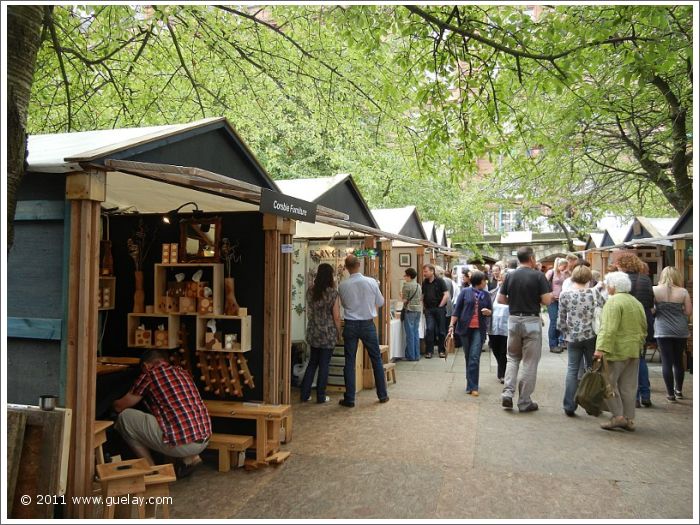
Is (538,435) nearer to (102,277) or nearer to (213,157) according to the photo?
(213,157)

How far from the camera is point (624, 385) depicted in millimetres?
5898

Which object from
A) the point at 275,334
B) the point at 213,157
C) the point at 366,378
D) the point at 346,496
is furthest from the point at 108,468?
the point at 366,378

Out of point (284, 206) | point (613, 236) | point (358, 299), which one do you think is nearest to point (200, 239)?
point (284, 206)

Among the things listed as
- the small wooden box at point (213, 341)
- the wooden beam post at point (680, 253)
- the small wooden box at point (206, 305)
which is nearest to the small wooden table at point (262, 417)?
the small wooden box at point (213, 341)

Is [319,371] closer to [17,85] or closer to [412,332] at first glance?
[412,332]

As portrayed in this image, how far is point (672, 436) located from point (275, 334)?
4209 mm

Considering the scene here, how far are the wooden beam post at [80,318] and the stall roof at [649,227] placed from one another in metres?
9.75

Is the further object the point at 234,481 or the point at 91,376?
the point at 234,481

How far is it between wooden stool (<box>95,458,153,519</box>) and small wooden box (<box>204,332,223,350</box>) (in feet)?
5.93

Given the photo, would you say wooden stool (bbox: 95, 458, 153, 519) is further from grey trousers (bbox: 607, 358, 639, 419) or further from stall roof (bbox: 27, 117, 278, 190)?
grey trousers (bbox: 607, 358, 639, 419)

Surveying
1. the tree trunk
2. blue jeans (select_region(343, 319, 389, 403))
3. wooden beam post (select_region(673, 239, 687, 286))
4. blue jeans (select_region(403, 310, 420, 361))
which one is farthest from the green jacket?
the tree trunk

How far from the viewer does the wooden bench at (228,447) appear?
485 cm

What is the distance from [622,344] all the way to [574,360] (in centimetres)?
79

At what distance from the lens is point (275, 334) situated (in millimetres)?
5316
